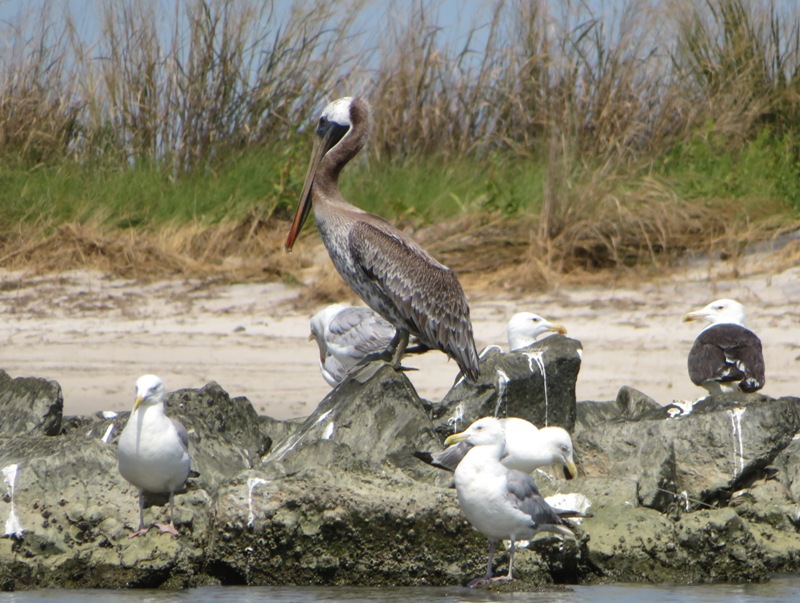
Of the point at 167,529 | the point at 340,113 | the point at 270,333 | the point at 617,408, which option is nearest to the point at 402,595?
the point at 167,529

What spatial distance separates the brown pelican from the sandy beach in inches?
52.7

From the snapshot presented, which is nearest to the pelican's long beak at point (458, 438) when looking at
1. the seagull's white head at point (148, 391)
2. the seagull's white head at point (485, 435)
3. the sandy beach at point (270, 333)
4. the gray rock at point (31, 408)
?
the seagull's white head at point (485, 435)

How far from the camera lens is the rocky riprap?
5289mm

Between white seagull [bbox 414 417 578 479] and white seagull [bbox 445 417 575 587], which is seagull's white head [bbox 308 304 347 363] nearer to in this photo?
white seagull [bbox 414 417 578 479]

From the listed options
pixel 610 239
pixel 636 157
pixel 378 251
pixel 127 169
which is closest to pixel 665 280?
pixel 610 239

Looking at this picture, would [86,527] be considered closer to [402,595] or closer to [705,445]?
[402,595]

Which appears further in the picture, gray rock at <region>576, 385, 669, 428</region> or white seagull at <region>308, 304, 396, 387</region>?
white seagull at <region>308, 304, 396, 387</region>

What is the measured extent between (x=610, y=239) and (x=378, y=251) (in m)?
3.52

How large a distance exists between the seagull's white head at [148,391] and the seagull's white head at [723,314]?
12.2 ft

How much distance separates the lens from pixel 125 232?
10.9 metres

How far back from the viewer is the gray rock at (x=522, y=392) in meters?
6.85

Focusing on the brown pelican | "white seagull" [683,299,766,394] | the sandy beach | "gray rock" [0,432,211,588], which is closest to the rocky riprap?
"gray rock" [0,432,211,588]

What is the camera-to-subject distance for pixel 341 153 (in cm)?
754

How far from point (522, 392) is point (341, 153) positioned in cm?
166
